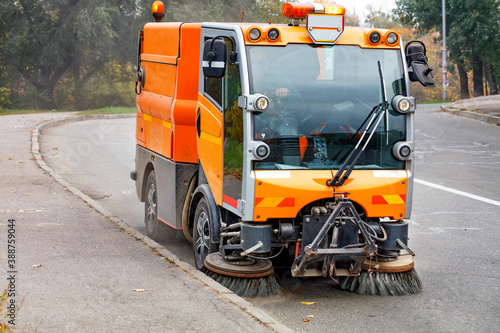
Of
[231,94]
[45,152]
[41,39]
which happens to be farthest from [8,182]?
[41,39]

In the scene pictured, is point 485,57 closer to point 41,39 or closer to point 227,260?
point 41,39

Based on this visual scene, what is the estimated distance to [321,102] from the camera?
6.61 meters

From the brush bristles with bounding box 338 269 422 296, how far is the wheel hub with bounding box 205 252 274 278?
0.93 metres

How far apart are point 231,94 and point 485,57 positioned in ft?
139

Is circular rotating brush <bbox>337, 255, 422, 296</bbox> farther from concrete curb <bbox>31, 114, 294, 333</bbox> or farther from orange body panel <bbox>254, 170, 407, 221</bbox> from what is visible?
concrete curb <bbox>31, 114, 294, 333</bbox>

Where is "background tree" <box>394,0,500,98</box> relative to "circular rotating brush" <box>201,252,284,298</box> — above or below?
above

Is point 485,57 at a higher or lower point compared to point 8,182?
higher

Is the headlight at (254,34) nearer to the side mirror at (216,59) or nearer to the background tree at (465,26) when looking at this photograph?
the side mirror at (216,59)

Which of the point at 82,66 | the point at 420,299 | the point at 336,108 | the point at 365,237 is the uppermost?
the point at 82,66

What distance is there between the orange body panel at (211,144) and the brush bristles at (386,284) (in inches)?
63.6

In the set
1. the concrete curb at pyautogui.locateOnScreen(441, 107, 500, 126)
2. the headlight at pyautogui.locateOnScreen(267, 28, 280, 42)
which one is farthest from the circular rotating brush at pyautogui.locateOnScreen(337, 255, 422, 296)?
the concrete curb at pyautogui.locateOnScreen(441, 107, 500, 126)

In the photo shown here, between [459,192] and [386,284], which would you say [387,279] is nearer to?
[386,284]

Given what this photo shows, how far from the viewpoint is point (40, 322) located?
5.31 metres

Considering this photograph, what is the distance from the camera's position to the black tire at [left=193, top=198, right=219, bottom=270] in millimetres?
7367
